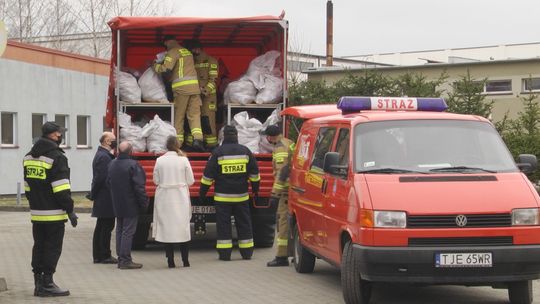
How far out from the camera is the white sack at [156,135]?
14234 millimetres

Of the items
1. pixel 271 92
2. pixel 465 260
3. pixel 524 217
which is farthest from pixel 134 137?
pixel 524 217

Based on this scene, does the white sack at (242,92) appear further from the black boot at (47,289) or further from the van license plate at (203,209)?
the black boot at (47,289)

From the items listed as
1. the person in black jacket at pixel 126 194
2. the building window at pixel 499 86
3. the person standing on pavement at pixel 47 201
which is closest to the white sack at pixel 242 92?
the person in black jacket at pixel 126 194

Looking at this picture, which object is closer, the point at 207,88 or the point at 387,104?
the point at 387,104

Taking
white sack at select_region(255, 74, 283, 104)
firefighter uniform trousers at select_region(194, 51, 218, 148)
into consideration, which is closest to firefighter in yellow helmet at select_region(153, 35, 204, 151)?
firefighter uniform trousers at select_region(194, 51, 218, 148)

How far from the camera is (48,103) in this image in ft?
113

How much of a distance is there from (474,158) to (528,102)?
1709cm

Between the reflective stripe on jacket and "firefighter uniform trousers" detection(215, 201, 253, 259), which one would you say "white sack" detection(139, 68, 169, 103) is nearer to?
"firefighter uniform trousers" detection(215, 201, 253, 259)

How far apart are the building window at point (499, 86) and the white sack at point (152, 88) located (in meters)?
32.8

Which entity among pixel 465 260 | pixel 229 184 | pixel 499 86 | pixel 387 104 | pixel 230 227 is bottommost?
pixel 230 227

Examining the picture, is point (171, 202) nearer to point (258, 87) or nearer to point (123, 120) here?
point (123, 120)

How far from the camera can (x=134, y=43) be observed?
16.5 metres

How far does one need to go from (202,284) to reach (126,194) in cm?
224

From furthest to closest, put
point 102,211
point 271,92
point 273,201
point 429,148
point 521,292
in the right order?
point 271,92 < point 273,201 < point 102,211 < point 429,148 < point 521,292
